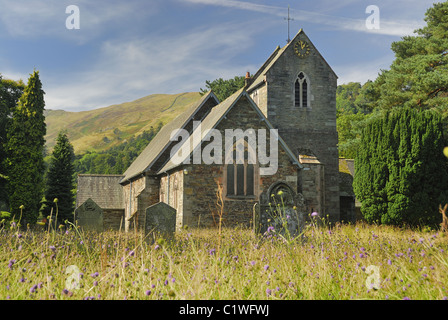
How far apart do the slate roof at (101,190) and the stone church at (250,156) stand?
78 mm

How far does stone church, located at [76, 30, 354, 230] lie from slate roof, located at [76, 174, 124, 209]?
8 cm

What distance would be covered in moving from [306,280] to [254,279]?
0.74 meters

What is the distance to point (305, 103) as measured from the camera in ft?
94.5

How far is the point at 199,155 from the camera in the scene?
20125 millimetres

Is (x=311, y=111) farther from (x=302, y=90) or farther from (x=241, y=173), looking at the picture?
(x=241, y=173)

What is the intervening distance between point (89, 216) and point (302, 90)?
17800mm

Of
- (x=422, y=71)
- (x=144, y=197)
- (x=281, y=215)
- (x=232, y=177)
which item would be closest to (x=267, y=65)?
(x=422, y=71)

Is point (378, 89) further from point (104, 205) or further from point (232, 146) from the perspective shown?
point (104, 205)

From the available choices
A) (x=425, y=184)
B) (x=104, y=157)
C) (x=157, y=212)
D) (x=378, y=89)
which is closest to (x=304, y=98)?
(x=378, y=89)

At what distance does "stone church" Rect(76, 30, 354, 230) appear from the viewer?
795 inches

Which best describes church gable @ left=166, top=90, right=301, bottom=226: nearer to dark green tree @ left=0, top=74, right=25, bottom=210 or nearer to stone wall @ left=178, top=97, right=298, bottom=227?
stone wall @ left=178, top=97, right=298, bottom=227

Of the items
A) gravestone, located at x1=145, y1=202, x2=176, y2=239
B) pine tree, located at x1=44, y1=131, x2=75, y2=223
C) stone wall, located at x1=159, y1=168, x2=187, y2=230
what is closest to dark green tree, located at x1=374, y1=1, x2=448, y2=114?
stone wall, located at x1=159, y1=168, x2=187, y2=230

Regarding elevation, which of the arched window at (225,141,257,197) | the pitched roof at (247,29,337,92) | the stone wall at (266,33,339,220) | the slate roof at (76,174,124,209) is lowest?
the slate roof at (76,174,124,209)

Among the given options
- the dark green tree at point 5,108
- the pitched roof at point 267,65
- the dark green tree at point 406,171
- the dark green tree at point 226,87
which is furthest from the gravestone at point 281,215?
the dark green tree at point 226,87
